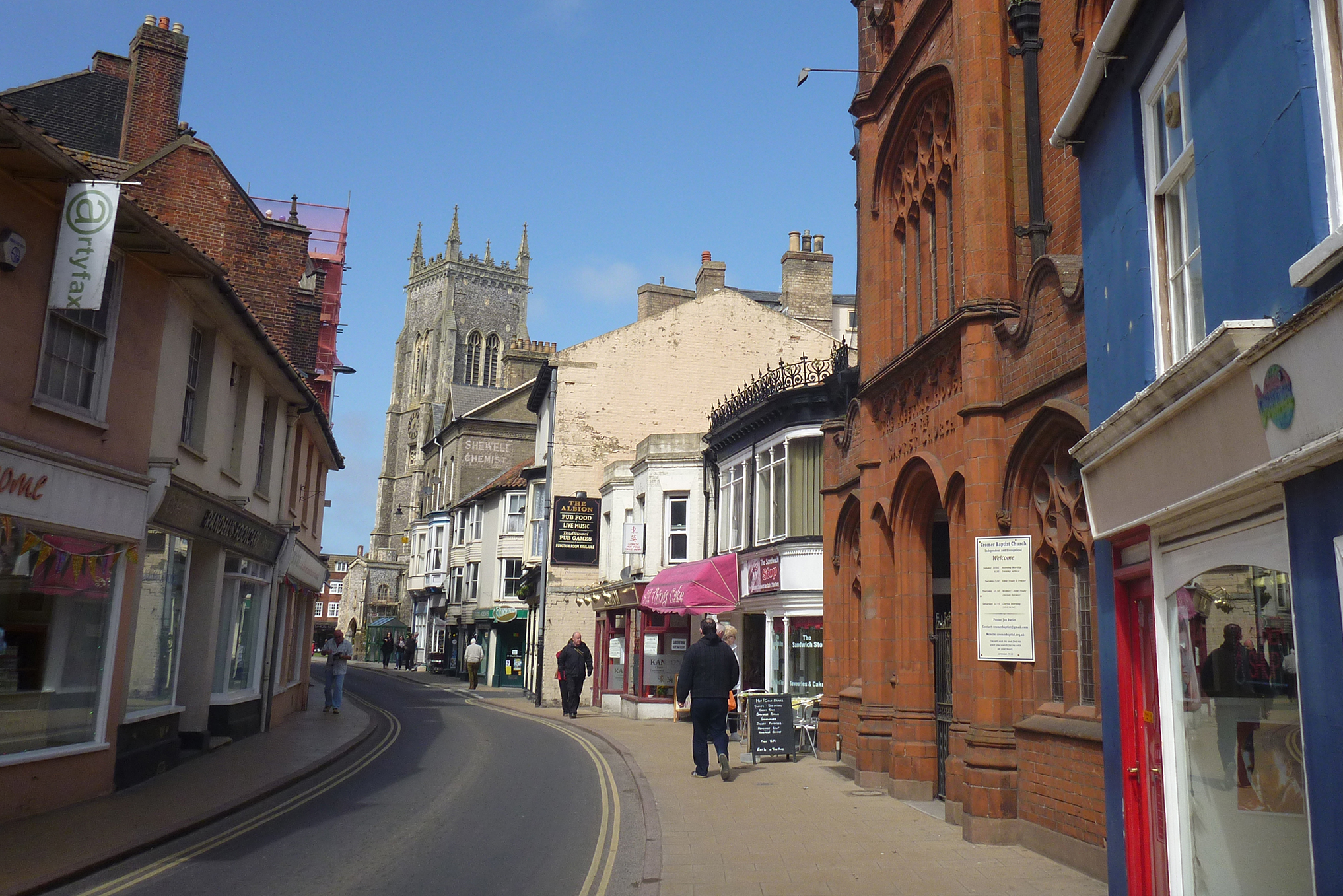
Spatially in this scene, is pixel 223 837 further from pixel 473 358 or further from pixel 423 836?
pixel 473 358

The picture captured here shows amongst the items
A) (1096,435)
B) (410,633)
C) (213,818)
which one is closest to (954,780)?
(1096,435)

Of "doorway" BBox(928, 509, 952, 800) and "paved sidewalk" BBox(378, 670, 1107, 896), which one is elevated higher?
"doorway" BBox(928, 509, 952, 800)

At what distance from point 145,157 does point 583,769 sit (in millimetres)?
14848

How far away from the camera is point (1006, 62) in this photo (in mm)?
11492

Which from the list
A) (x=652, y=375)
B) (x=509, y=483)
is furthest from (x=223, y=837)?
(x=509, y=483)

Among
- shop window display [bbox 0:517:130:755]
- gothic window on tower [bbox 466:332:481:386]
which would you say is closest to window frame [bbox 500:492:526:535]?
shop window display [bbox 0:517:130:755]

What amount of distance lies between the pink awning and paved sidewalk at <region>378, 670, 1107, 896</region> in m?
8.58

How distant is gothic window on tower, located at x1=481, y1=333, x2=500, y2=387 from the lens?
107 meters

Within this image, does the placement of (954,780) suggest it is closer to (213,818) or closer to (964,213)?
(964,213)

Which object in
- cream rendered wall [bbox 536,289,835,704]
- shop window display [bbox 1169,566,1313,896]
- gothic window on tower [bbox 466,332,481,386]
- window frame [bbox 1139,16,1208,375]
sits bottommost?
shop window display [bbox 1169,566,1313,896]

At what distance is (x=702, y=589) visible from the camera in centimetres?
2309

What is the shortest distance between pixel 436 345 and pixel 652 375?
7274cm

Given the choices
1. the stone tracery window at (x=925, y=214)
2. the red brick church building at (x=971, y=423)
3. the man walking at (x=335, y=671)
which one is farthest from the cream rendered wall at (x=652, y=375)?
the stone tracery window at (x=925, y=214)

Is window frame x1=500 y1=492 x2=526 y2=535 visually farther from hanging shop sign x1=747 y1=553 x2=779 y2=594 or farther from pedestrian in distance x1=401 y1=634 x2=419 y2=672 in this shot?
hanging shop sign x1=747 y1=553 x2=779 y2=594
